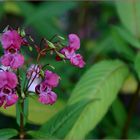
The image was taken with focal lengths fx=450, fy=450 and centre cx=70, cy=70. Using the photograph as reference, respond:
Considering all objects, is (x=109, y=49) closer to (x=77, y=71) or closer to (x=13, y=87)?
(x=77, y=71)

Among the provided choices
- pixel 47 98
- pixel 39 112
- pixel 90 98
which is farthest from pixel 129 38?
pixel 47 98

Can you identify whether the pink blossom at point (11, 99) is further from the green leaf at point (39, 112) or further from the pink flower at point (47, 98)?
the green leaf at point (39, 112)

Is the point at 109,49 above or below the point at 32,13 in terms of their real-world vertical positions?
below

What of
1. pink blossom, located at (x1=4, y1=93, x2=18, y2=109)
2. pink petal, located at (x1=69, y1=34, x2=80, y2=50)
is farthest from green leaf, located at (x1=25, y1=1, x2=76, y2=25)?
pink blossom, located at (x1=4, y1=93, x2=18, y2=109)

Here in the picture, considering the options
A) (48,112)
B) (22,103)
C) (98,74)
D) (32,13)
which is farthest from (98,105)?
(32,13)

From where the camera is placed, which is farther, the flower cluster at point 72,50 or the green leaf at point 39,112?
the green leaf at point 39,112

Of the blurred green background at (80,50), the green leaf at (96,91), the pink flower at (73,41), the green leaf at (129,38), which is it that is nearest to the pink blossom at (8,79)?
the pink flower at (73,41)
